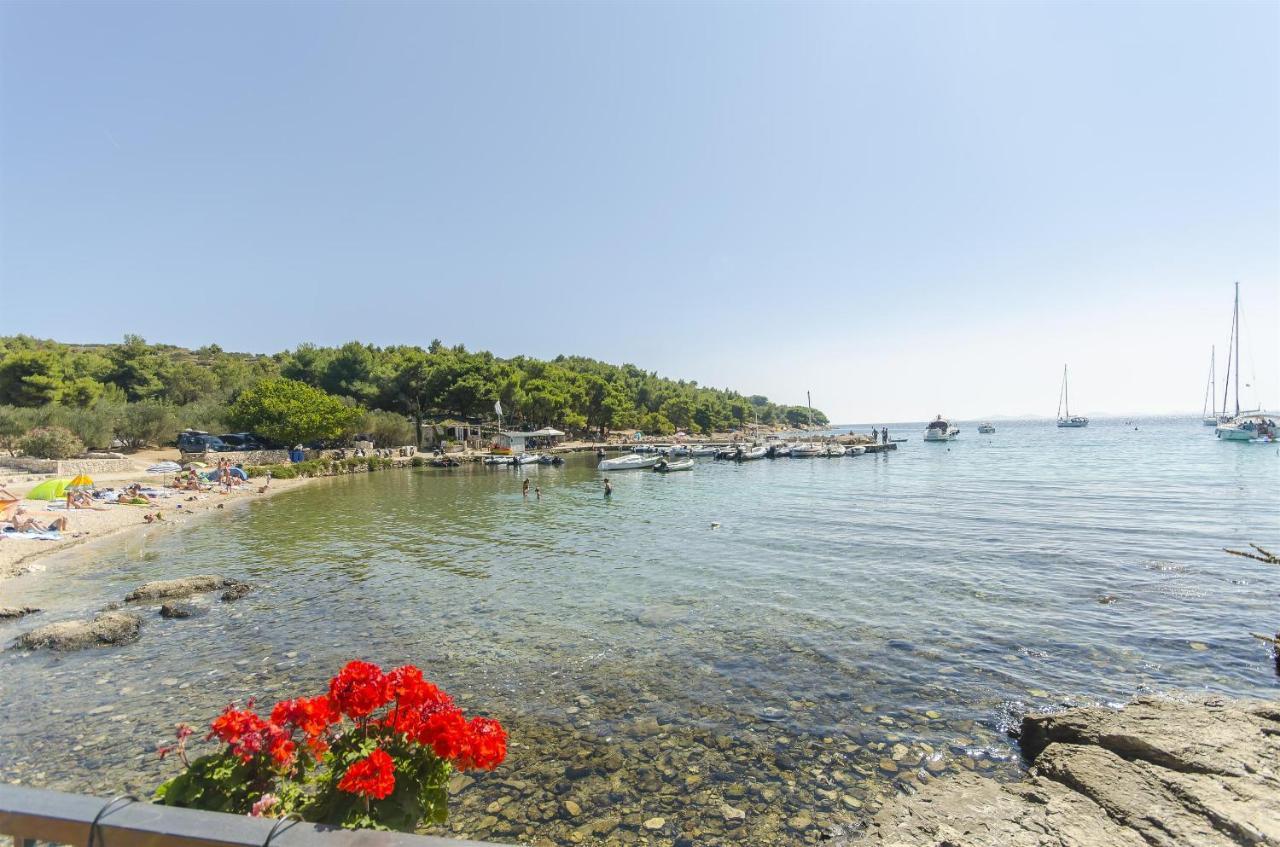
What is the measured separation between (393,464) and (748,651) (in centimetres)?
6707

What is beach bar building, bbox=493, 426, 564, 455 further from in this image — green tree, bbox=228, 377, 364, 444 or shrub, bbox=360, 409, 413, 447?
green tree, bbox=228, 377, 364, 444

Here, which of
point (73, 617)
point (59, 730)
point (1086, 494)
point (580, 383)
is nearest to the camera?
point (59, 730)

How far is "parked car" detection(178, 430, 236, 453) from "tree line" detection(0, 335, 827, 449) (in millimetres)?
3647

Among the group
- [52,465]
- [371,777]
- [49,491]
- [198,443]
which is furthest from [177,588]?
[198,443]

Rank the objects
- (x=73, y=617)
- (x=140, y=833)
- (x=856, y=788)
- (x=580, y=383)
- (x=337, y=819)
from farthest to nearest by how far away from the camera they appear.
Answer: (x=580, y=383)
(x=73, y=617)
(x=856, y=788)
(x=337, y=819)
(x=140, y=833)

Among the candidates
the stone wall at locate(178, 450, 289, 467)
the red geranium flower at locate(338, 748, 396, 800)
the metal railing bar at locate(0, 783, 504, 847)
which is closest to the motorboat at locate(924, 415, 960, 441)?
the stone wall at locate(178, 450, 289, 467)

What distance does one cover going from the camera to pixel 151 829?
5.68ft

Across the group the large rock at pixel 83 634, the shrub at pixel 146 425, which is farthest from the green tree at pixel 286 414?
Answer: the large rock at pixel 83 634

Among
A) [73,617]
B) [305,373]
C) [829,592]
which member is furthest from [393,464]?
[829,592]

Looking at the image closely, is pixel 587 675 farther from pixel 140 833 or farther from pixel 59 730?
pixel 140 833

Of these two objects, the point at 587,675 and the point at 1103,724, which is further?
the point at 587,675

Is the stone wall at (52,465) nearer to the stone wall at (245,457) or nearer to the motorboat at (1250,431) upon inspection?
the stone wall at (245,457)

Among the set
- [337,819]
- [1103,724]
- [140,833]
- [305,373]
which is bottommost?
[1103,724]

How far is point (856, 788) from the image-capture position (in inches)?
289
